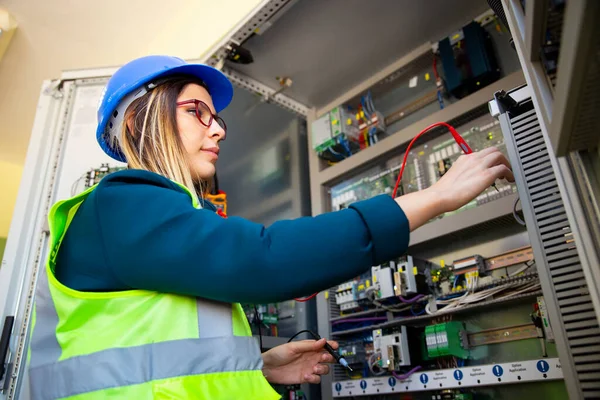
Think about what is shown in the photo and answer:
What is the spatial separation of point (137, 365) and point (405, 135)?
1.68 m

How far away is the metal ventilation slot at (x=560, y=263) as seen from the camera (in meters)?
0.77

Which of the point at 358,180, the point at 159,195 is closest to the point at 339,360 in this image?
the point at 159,195

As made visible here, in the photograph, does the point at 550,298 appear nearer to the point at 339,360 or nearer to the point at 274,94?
the point at 339,360

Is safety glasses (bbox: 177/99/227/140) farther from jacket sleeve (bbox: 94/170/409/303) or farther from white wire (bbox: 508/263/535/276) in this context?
white wire (bbox: 508/263/535/276)

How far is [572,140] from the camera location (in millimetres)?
685

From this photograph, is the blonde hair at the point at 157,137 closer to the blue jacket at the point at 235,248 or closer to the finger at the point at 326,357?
the blue jacket at the point at 235,248

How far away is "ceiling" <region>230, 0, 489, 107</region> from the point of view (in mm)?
2090

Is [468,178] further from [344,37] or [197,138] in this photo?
[344,37]

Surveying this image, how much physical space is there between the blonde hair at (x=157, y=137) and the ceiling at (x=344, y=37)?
3.96 ft

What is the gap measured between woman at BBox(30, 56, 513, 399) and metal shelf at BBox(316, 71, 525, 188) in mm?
1135

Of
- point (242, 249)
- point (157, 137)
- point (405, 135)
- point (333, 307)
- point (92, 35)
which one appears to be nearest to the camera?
point (242, 249)

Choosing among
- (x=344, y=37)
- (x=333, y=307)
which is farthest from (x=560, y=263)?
(x=344, y=37)

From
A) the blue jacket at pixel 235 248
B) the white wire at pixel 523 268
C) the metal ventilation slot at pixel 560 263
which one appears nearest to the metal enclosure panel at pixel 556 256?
the metal ventilation slot at pixel 560 263

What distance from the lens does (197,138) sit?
104 cm
